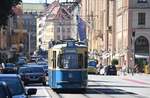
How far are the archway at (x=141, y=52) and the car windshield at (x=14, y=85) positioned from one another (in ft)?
263

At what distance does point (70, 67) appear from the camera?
1521 inches

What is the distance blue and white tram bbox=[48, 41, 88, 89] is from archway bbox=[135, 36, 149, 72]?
58954 mm

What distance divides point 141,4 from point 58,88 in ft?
201

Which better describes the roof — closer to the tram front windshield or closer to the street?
the street

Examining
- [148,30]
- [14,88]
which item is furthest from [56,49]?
[148,30]

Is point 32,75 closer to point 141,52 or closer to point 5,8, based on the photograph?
point 5,8

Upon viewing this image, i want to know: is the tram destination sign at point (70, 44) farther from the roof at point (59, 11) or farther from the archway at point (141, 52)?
the roof at point (59, 11)

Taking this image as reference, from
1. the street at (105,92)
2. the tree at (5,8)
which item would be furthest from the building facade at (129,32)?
the tree at (5,8)

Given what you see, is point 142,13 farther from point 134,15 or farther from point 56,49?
point 56,49

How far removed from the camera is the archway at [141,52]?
3836 inches

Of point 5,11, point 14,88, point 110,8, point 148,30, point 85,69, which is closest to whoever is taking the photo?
point 14,88

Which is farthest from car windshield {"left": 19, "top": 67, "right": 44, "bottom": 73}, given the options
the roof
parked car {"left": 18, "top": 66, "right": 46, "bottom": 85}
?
the roof

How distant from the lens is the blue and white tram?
38.6 m

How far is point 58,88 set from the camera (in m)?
39.3
